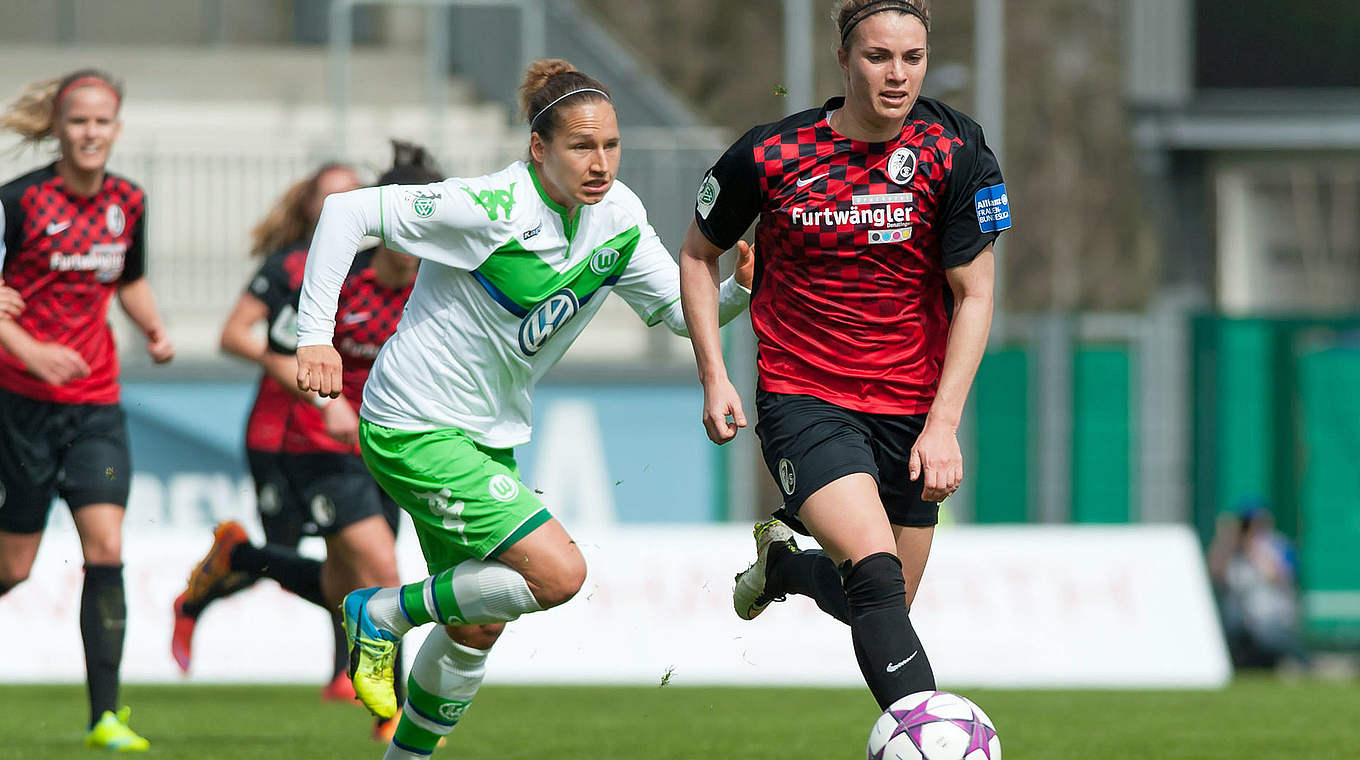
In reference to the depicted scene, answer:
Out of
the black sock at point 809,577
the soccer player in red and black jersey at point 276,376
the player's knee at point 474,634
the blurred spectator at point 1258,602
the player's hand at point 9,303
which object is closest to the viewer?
the black sock at point 809,577

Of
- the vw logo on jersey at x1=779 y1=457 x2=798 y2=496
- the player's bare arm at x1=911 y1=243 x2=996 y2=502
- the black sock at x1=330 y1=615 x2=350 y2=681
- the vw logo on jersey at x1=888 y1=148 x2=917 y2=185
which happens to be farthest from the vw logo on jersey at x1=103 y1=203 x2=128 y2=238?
the player's bare arm at x1=911 y1=243 x2=996 y2=502

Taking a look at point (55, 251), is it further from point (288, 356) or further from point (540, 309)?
point (540, 309)

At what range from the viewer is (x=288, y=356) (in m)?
7.94

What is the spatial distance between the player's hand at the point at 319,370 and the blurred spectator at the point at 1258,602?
9779 mm

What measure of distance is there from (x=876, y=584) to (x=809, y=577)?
2.21 feet

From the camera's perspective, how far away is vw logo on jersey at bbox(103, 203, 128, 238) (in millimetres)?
7383

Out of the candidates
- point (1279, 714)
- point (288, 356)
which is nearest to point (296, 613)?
point (288, 356)

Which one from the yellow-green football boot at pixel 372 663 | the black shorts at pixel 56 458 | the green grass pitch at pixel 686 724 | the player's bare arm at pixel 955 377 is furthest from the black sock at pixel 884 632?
the black shorts at pixel 56 458

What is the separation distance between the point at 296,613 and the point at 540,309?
626 centimetres

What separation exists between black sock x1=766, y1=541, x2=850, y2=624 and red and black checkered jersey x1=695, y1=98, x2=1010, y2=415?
504 millimetres

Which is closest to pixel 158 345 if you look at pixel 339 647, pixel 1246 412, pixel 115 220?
pixel 115 220

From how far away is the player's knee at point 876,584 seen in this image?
5188 mm

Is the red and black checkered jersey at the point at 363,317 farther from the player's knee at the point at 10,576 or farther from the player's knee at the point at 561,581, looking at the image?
the player's knee at the point at 561,581

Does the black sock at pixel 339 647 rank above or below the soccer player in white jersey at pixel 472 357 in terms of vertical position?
below
